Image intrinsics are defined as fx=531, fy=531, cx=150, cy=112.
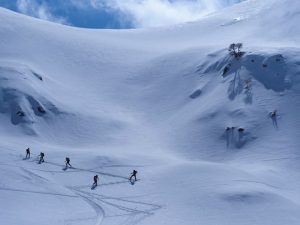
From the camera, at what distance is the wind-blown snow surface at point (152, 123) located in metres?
31.4

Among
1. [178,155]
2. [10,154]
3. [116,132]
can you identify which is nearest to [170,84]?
[116,132]

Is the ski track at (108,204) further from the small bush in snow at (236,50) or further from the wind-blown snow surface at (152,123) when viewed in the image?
the small bush in snow at (236,50)

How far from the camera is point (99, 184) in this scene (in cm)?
3575

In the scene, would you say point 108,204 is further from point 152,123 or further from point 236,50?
point 236,50

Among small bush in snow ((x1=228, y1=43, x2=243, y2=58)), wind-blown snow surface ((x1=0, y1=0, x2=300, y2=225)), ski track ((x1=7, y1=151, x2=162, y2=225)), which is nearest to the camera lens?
ski track ((x1=7, y1=151, x2=162, y2=225))

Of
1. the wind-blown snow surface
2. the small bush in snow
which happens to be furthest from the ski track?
the small bush in snow

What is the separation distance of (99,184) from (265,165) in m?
13.7

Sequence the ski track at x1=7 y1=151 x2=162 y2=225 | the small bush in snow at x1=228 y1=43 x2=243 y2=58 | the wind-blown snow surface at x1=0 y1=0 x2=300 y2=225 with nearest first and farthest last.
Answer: the ski track at x1=7 y1=151 x2=162 y2=225 < the wind-blown snow surface at x1=0 y1=0 x2=300 y2=225 < the small bush in snow at x1=228 y1=43 x2=243 y2=58

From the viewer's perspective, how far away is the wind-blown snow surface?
1236 inches

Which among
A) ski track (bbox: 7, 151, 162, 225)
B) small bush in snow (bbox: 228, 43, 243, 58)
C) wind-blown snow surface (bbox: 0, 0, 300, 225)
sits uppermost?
small bush in snow (bbox: 228, 43, 243, 58)

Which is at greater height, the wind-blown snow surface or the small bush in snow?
the small bush in snow

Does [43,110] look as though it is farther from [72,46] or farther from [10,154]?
[72,46]

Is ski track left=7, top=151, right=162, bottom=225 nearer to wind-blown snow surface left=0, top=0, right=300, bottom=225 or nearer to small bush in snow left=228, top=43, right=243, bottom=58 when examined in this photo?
wind-blown snow surface left=0, top=0, right=300, bottom=225

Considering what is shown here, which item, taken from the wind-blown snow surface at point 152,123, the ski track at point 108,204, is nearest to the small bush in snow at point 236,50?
the wind-blown snow surface at point 152,123
